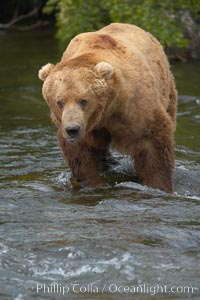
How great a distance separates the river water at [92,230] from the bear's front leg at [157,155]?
138 mm

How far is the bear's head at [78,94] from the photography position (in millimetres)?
6250

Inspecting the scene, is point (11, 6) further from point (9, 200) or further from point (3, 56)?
point (9, 200)

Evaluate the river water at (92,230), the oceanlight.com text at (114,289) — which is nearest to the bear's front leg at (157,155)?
the river water at (92,230)

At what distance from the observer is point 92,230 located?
19.5ft

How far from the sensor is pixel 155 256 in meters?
5.45

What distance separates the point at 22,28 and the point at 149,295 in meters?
14.4

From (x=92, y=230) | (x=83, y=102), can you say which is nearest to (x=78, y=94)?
(x=83, y=102)

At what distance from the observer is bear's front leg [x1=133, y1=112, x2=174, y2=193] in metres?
6.98

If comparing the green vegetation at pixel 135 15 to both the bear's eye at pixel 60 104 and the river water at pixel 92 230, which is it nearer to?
the river water at pixel 92 230

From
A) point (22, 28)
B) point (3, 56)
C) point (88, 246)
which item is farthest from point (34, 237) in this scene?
point (22, 28)

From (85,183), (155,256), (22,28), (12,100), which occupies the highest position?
(155,256)

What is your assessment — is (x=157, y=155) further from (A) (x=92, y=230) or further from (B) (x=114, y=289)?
(B) (x=114, y=289)

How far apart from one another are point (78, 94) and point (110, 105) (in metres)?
0.41

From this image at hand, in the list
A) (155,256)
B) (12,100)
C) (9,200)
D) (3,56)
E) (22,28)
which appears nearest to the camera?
(155,256)
